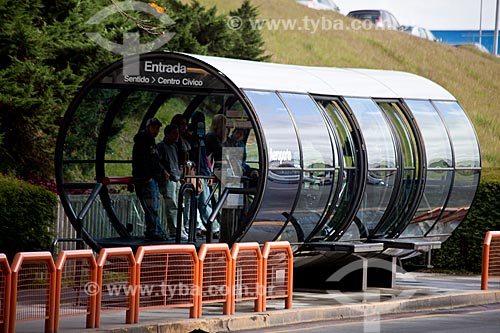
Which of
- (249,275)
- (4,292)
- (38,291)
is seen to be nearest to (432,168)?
(249,275)

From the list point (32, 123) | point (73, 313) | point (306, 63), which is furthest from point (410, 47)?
point (73, 313)

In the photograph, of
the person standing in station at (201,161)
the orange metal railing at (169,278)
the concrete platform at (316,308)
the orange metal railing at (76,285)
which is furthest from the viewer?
the person standing in station at (201,161)

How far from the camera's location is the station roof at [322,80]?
15.1 m

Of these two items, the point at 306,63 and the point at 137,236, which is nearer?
the point at 137,236

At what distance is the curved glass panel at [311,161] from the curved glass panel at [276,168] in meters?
0.20

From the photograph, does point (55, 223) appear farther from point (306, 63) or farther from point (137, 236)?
point (306, 63)

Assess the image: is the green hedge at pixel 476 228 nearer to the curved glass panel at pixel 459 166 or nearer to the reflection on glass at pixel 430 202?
the curved glass panel at pixel 459 166

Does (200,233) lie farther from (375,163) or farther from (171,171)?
(375,163)

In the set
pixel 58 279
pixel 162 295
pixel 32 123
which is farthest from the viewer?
pixel 32 123

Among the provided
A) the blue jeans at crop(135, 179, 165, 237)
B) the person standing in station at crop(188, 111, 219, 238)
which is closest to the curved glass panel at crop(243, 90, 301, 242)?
the person standing in station at crop(188, 111, 219, 238)

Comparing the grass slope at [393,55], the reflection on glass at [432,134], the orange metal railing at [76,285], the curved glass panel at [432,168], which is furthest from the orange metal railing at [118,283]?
the grass slope at [393,55]

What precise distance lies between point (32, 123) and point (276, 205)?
26.4 ft

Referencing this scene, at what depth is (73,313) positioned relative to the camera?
12.4 metres

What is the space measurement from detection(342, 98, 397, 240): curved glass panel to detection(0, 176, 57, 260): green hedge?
4430 mm
